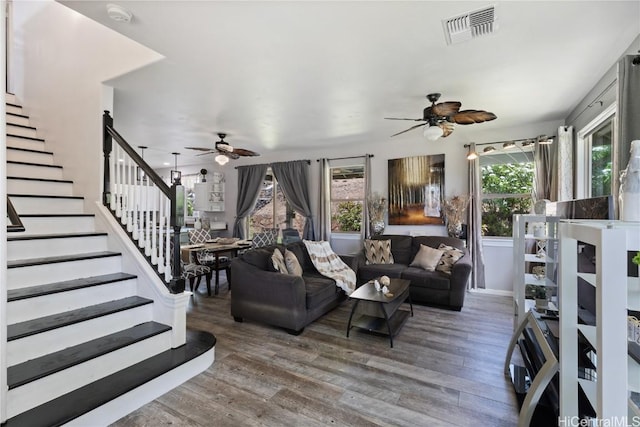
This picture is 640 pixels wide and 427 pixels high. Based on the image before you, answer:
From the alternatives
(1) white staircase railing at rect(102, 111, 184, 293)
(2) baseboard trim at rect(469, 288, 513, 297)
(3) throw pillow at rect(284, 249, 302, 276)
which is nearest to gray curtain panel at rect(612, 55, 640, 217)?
(2) baseboard trim at rect(469, 288, 513, 297)

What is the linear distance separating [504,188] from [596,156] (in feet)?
4.98

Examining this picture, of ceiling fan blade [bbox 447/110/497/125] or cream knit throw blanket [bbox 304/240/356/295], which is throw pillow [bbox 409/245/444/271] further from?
ceiling fan blade [bbox 447/110/497/125]

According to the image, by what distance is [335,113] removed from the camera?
13.3 ft

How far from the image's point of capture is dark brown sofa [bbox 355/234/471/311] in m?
3.96

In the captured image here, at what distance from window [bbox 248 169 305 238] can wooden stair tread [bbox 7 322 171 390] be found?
173 inches

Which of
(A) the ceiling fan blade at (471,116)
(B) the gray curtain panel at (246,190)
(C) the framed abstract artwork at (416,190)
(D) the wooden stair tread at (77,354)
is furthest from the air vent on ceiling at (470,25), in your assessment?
(B) the gray curtain panel at (246,190)

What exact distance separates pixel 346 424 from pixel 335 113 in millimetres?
3503

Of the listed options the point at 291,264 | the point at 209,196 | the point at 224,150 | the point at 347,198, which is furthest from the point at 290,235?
the point at 209,196

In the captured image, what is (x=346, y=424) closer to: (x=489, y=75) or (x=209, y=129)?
(x=489, y=75)

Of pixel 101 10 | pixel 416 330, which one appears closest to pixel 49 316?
pixel 101 10

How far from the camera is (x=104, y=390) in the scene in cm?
192

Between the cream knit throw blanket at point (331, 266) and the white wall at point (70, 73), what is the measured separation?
270 centimetres

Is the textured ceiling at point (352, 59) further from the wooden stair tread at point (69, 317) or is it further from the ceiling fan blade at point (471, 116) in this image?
the wooden stair tread at point (69, 317)

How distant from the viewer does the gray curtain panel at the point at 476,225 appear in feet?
15.8
